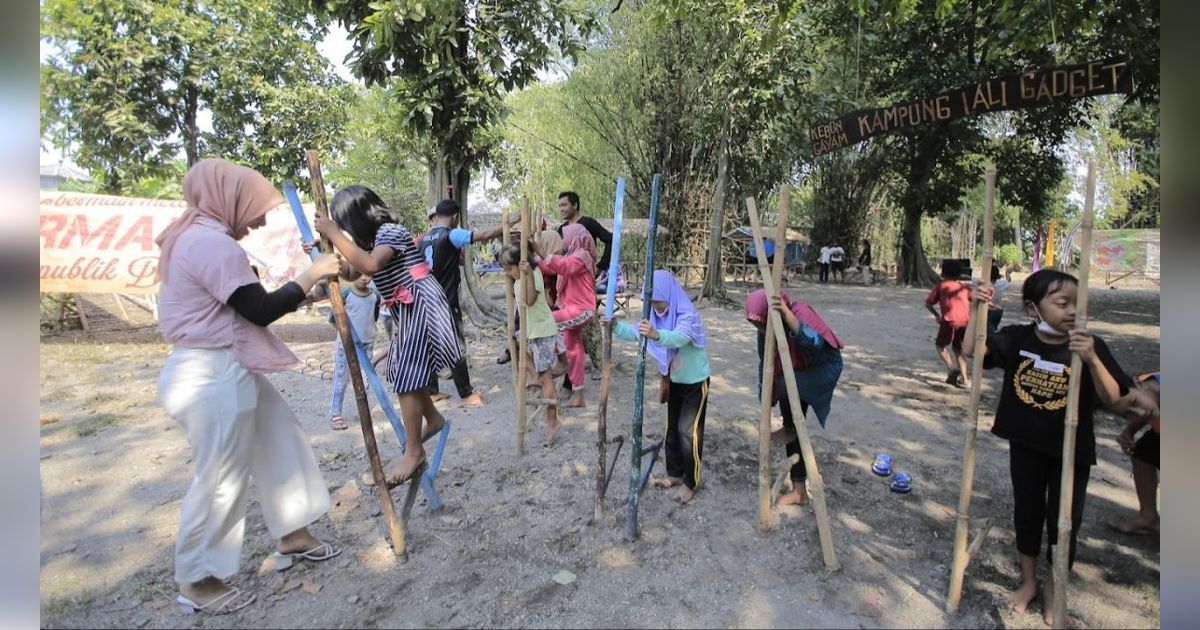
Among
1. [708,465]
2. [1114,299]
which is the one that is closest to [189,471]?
[708,465]

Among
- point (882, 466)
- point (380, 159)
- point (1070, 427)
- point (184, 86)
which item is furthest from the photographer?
point (380, 159)

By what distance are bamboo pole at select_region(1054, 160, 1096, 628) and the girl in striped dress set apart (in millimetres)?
2908

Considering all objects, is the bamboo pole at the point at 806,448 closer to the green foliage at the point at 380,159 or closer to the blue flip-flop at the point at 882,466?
the blue flip-flop at the point at 882,466

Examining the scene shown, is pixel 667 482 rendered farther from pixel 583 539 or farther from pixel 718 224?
pixel 718 224

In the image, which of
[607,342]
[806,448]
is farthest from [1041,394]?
[607,342]

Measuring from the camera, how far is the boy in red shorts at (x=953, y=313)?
6152 millimetres

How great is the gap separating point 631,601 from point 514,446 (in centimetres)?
199

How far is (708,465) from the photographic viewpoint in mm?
4125

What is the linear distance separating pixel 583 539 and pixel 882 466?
2.18 meters

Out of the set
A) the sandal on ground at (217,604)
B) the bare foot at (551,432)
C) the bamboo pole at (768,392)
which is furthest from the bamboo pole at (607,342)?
the sandal on ground at (217,604)

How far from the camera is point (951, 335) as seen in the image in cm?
629

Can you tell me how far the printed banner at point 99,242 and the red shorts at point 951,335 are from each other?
10.0 m
